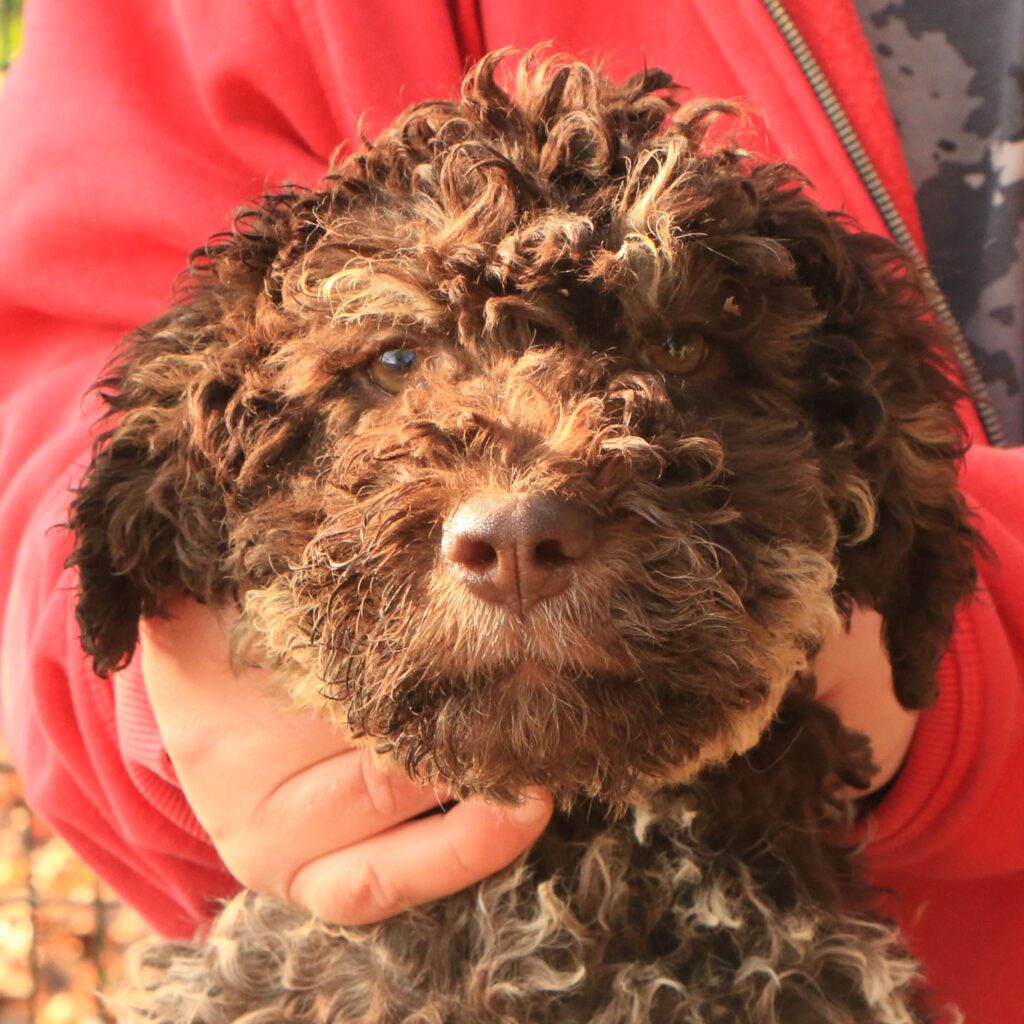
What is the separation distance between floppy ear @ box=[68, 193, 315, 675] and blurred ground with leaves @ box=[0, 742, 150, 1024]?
3.54 meters

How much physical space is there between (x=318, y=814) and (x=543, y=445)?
3.16 ft

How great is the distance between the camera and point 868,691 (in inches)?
98.9

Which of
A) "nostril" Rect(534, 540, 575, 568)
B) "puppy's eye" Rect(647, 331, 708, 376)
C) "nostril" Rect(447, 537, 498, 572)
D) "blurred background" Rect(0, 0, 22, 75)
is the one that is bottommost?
"puppy's eye" Rect(647, 331, 708, 376)

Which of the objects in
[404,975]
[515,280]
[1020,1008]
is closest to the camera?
[515,280]

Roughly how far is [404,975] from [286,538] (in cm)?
85

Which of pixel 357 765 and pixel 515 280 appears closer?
pixel 515 280

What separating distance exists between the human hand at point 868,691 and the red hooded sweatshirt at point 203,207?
0.17 ft

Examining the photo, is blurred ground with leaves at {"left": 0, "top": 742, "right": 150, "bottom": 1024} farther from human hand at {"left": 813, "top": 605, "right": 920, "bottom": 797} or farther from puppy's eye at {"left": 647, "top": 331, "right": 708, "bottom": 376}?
puppy's eye at {"left": 647, "top": 331, "right": 708, "bottom": 376}

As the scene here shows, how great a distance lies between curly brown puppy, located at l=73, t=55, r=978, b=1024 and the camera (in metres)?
1.74

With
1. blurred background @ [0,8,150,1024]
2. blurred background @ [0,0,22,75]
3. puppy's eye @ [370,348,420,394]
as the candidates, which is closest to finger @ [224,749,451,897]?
puppy's eye @ [370,348,420,394]

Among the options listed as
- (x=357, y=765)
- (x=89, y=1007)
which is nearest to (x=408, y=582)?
(x=357, y=765)

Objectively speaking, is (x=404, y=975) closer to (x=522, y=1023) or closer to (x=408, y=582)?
(x=522, y=1023)

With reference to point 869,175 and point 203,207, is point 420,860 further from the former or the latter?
point 869,175

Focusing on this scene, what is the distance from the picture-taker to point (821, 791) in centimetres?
237
